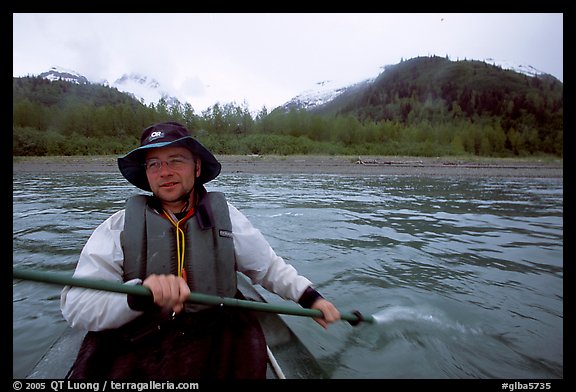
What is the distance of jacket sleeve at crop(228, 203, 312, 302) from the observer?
6.96 feet

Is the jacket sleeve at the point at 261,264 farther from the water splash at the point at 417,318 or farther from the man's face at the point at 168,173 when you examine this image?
the water splash at the point at 417,318

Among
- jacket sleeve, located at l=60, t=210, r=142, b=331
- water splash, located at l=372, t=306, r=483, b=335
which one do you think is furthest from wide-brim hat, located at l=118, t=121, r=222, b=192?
water splash, located at l=372, t=306, r=483, b=335

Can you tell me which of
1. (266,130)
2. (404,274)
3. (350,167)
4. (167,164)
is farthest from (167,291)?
(266,130)

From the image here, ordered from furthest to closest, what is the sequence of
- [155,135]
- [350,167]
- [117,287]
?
[350,167], [155,135], [117,287]

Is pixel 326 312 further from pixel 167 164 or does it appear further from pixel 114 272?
pixel 167 164

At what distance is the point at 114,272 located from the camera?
1756 mm

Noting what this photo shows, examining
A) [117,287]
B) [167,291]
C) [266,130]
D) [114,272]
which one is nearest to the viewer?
[117,287]

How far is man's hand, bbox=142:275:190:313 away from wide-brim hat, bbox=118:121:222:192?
86 centimetres

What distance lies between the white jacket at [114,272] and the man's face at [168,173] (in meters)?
0.28

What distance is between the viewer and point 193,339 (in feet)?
6.07

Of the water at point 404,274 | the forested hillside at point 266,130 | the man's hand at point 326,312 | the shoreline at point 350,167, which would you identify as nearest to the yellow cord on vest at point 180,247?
the man's hand at point 326,312

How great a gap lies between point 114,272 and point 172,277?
47 cm
